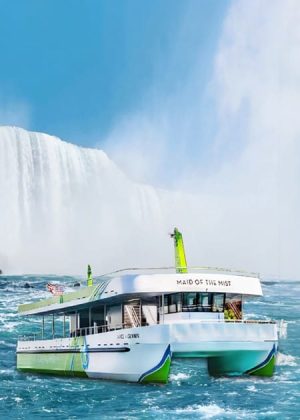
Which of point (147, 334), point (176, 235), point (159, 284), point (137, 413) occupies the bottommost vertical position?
point (137, 413)

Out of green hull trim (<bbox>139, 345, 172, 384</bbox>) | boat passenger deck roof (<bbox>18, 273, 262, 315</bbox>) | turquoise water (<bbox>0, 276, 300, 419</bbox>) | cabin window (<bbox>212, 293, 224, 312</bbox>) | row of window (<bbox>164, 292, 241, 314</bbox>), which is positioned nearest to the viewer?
turquoise water (<bbox>0, 276, 300, 419</bbox>)

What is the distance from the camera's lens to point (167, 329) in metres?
33.8

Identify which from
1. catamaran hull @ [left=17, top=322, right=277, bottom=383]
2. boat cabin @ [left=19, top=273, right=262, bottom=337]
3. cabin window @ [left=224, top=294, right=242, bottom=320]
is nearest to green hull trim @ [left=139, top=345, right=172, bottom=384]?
catamaran hull @ [left=17, top=322, right=277, bottom=383]

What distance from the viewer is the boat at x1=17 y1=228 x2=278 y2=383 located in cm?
3422

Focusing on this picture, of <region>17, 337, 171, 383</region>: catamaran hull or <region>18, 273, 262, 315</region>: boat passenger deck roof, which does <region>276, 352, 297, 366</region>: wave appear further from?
<region>17, 337, 171, 383</region>: catamaran hull

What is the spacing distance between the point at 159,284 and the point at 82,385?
249 inches

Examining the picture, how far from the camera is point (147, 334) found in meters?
Answer: 34.4

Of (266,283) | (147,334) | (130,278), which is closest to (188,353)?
(147,334)

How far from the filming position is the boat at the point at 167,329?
34219 millimetres

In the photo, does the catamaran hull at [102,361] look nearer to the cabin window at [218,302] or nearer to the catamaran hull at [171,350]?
the catamaran hull at [171,350]

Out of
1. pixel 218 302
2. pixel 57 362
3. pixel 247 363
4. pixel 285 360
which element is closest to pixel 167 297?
pixel 218 302

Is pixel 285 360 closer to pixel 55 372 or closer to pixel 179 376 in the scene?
pixel 179 376

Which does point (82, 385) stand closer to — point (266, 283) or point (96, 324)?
point (96, 324)

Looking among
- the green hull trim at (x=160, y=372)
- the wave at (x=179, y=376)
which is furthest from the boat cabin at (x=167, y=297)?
the green hull trim at (x=160, y=372)
